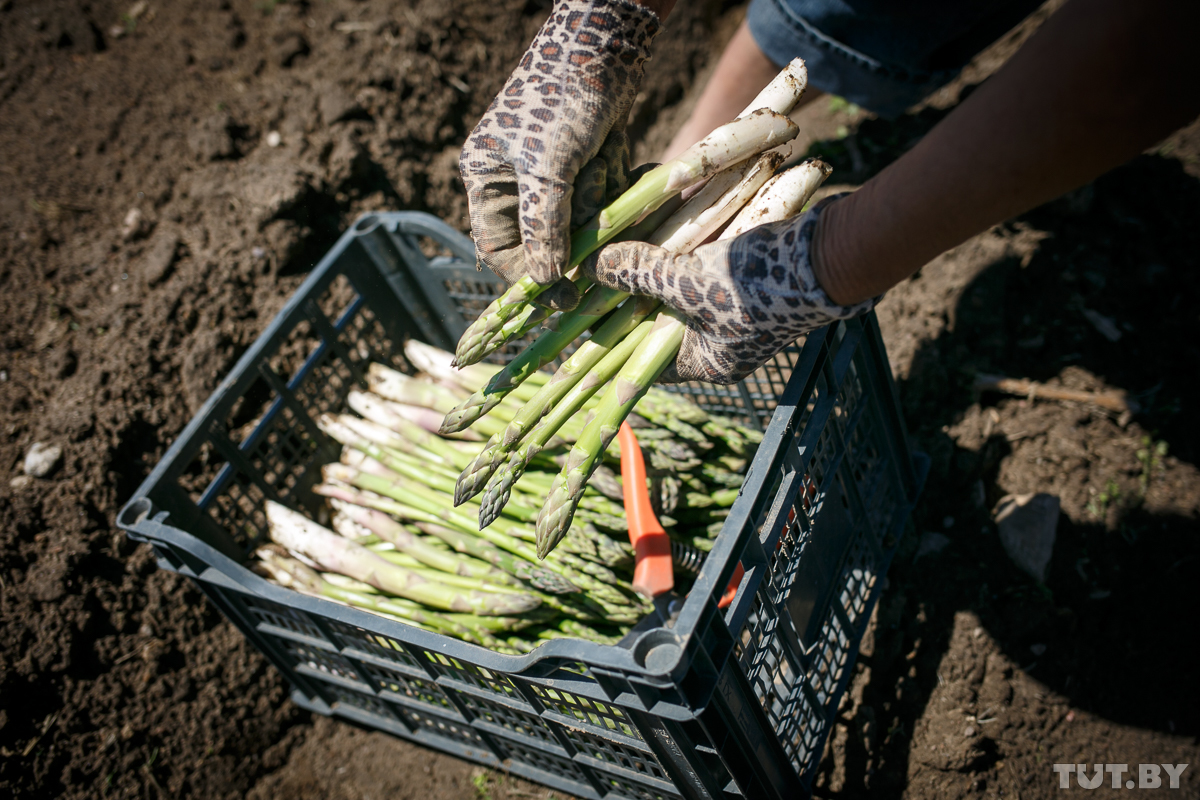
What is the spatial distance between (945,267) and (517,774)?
10.7 ft

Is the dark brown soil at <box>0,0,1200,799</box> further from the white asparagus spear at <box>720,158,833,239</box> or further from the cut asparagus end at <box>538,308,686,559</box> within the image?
the white asparagus spear at <box>720,158,833,239</box>

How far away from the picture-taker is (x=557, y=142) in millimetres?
1889

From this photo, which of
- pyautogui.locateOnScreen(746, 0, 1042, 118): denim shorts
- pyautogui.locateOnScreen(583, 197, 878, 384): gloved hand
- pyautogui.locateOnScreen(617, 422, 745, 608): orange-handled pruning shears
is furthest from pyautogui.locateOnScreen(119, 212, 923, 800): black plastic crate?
pyautogui.locateOnScreen(746, 0, 1042, 118): denim shorts

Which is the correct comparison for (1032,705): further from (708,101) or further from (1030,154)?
(708,101)

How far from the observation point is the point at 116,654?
9.42 feet

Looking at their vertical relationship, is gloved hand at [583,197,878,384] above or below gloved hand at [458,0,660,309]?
below

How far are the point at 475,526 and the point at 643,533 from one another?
80 centimetres

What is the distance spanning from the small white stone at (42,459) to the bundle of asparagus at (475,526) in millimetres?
999

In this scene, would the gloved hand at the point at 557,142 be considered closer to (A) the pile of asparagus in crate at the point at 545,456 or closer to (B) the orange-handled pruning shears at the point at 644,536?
(A) the pile of asparagus in crate at the point at 545,456

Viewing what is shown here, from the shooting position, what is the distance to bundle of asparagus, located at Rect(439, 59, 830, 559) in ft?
6.48

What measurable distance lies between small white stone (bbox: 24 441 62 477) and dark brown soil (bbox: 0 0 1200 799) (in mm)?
50

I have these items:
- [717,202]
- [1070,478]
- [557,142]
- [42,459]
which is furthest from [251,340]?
[1070,478]

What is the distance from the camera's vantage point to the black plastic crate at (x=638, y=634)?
1.76 meters

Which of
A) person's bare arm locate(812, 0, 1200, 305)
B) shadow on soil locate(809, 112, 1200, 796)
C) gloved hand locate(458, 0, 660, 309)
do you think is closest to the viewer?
person's bare arm locate(812, 0, 1200, 305)
